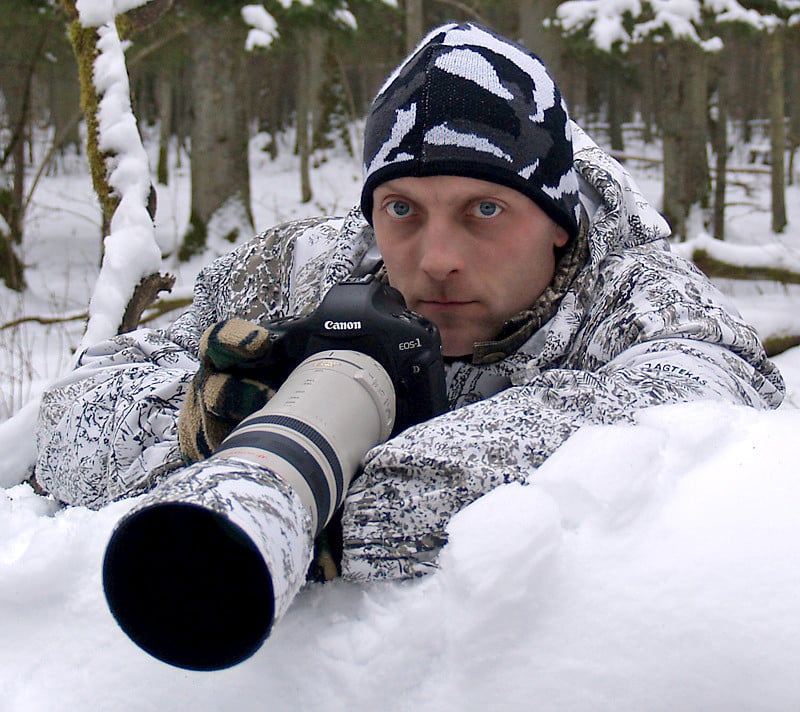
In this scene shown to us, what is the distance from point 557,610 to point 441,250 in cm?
65

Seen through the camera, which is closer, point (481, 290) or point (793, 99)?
point (481, 290)

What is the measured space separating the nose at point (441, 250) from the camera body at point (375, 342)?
21cm

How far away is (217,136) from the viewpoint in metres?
8.77

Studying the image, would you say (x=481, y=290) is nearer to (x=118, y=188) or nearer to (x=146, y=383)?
(x=146, y=383)

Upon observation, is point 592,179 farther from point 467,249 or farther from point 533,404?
point 533,404

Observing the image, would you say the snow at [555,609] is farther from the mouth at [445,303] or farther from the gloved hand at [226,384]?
the mouth at [445,303]

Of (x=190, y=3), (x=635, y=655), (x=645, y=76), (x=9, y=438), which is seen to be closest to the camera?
(x=635, y=655)

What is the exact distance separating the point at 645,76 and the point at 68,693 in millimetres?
22163

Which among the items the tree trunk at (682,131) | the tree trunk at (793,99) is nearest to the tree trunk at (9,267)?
the tree trunk at (682,131)

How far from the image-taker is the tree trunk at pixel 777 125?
8742 millimetres

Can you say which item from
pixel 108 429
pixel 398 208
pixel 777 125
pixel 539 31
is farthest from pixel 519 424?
pixel 777 125

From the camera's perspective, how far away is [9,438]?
178 cm

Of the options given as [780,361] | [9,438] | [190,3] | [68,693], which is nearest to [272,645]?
[68,693]

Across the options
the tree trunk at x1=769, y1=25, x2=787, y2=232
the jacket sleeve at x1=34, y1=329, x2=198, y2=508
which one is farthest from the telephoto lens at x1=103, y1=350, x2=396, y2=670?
the tree trunk at x1=769, y1=25, x2=787, y2=232
